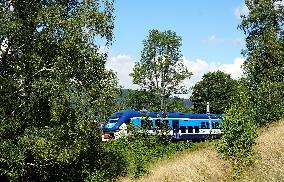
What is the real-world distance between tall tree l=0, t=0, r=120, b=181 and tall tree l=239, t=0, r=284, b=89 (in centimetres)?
2355

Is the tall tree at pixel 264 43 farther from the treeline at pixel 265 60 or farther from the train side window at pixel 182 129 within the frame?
the train side window at pixel 182 129

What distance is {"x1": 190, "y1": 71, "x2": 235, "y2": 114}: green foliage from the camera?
93.6 m

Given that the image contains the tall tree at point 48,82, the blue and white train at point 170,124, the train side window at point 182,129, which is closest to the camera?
the tall tree at point 48,82

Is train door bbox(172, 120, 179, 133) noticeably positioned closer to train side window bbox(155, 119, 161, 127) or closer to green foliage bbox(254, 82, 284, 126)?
train side window bbox(155, 119, 161, 127)

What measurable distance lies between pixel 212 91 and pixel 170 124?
4707 centimetres

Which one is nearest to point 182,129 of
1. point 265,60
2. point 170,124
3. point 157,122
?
point 170,124

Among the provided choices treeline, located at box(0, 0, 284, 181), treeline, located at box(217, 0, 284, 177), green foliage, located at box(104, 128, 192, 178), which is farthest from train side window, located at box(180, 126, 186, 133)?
treeline, located at box(0, 0, 284, 181)

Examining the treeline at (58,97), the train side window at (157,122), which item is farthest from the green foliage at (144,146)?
the treeline at (58,97)

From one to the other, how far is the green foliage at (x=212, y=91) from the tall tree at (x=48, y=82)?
240 feet

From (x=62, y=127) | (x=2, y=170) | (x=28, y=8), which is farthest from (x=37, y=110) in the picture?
(x=28, y=8)

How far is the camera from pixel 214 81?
314 ft

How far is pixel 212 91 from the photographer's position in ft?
309

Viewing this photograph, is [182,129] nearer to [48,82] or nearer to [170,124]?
[170,124]

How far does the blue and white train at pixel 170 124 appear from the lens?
149 ft
